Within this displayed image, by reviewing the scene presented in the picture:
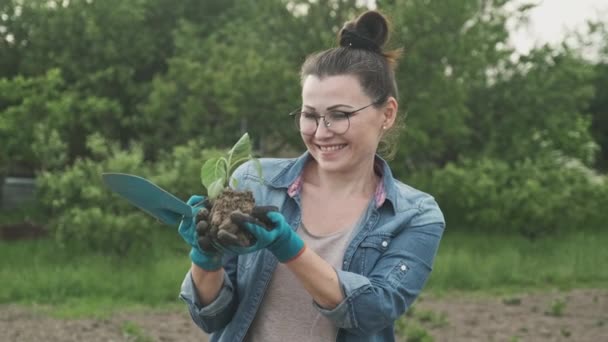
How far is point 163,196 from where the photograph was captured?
1.83 meters

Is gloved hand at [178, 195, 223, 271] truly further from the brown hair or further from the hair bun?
the hair bun

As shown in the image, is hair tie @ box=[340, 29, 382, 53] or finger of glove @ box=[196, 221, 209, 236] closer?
finger of glove @ box=[196, 221, 209, 236]

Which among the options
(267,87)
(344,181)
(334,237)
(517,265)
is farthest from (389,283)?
(267,87)

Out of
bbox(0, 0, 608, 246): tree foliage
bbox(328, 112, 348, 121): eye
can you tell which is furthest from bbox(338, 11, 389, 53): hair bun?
bbox(0, 0, 608, 246): tree foliage

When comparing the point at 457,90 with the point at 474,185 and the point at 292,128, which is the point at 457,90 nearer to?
the point at 474,185

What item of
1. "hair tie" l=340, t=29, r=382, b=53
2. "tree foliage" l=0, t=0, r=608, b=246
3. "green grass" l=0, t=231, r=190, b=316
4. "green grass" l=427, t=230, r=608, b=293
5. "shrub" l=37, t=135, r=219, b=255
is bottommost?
"green grass" l=0, t=231, r=190, b=316

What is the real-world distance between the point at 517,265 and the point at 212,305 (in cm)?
667

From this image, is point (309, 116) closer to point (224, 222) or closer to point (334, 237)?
point (334, 237)

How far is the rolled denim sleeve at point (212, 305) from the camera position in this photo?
6.59 feet

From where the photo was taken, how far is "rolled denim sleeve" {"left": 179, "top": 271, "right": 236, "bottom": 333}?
6.59 ft

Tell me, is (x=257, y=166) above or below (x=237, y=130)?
above

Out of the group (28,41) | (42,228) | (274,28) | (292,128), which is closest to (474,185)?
(292,128)

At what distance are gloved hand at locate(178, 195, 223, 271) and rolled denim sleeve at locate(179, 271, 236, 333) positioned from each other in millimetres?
104

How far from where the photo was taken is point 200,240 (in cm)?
180
